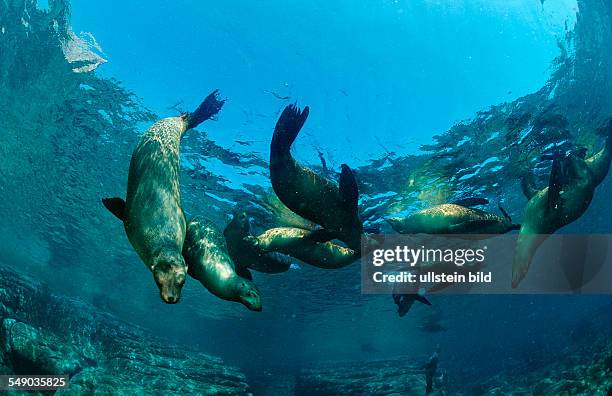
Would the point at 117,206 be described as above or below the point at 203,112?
below

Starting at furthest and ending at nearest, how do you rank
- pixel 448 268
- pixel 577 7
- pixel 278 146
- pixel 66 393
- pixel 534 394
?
pixel 534 394, pixel 577 7, pixel 66 393, pixel 448 268, pixel 278 146

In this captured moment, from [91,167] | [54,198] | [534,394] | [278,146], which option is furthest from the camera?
[54,198]

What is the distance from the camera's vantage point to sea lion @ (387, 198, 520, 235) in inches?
191

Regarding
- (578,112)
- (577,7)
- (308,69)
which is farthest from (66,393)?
(578,112)

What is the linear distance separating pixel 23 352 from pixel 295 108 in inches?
377

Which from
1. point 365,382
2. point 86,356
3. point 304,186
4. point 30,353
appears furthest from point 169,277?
point 365,382

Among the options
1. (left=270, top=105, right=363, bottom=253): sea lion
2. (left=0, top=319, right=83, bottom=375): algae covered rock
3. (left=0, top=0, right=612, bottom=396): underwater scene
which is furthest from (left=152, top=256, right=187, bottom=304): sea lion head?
(left=0, top=319, right=83, bottom=375): algae covered rock

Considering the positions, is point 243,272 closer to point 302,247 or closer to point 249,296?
point 302,247

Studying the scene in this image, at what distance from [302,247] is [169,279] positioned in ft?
8.28

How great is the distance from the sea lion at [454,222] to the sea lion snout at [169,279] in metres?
3.77

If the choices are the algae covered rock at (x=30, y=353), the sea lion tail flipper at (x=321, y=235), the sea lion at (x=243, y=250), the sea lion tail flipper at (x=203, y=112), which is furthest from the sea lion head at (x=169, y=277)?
the algae covered rock at (x=30, y=353)

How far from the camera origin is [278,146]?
3.22 meters

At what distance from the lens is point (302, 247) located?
4484 millimetres

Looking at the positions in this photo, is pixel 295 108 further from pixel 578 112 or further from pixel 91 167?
pixel 91 167
